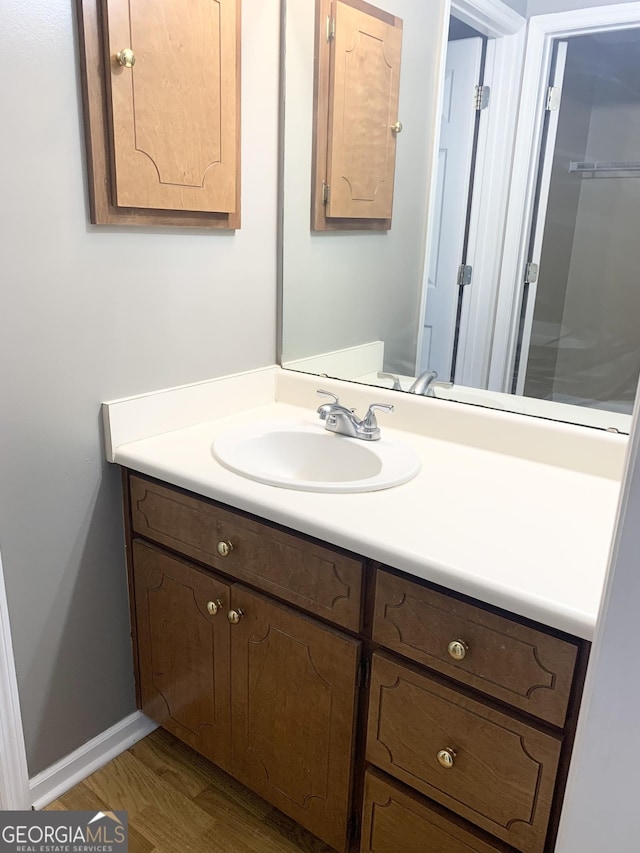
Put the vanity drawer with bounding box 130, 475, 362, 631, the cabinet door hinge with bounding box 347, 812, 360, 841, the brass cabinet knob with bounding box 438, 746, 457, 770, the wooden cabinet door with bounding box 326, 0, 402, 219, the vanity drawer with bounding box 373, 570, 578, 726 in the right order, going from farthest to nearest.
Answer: the wooden cabinet door with bounding box 326, 0, 402, 219 → the cabinet door hinge with bounding box 347, 812, 360, 841 → the vanity drawer with bounding box 130, 475, 362, 631 → the brass cabinet knob with bounding box 438, 746, 457, 770 → the vanity drawer with bounding box 373, 570, 578, 726

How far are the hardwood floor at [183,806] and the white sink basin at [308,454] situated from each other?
2.62 ft

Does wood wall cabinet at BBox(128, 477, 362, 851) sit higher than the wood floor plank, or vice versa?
wood wall cabinet at BBox(128, 477, 362, 851)

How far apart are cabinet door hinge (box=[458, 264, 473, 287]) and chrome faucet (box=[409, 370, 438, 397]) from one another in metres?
0.23

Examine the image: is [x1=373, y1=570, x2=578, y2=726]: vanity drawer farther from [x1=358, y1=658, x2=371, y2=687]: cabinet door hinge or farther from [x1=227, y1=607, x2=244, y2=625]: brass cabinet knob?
[x1=227, y1=607, x2=244, y2=625]: brass cabinet knob

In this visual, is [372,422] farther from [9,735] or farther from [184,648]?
[9,735]

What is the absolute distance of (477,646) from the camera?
100 cm

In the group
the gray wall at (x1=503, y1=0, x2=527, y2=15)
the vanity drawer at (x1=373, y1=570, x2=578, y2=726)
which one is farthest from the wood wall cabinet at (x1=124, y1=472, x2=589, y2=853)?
the gray wall at (x1=503, y1=0, x2=527, y2=15)

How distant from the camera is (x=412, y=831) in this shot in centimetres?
117

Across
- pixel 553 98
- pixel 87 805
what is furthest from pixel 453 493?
pixel 87 805

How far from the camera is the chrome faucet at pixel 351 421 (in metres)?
1.56

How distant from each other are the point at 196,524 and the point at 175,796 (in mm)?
722

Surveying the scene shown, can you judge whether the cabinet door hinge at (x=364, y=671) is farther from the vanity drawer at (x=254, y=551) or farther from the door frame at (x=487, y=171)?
the door frame at (x=487, y=171)

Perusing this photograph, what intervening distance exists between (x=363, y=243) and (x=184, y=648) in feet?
3.80

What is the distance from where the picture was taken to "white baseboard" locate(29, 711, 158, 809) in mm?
1521
